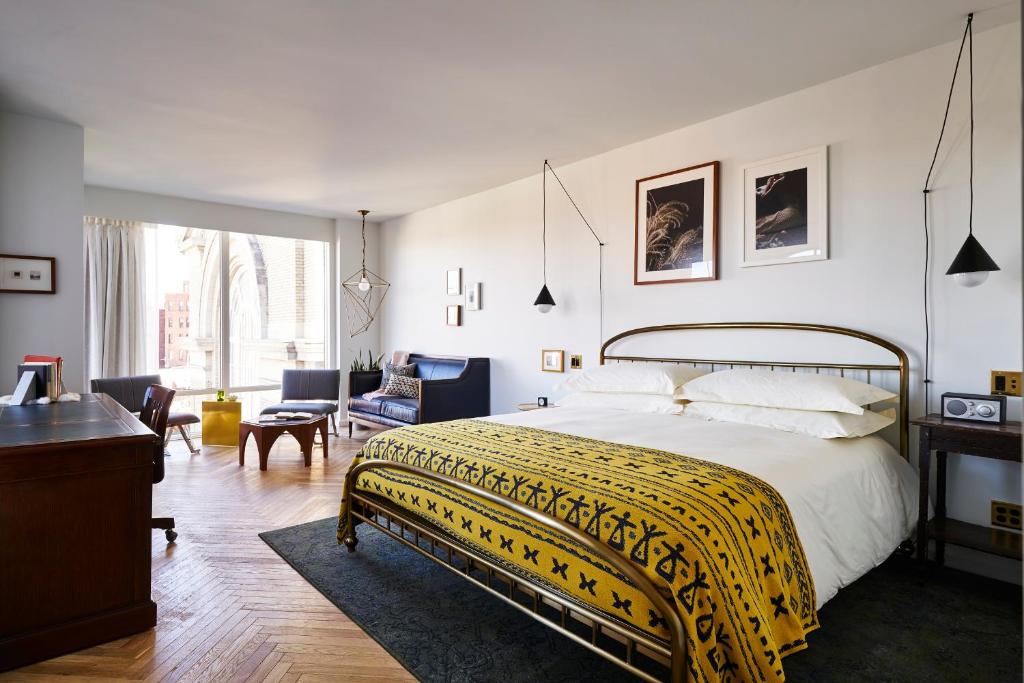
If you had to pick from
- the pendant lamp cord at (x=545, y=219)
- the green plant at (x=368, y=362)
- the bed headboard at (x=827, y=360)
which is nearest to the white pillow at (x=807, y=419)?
the bed headboard at (x=827, y=360)

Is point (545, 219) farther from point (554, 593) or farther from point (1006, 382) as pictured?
point (554, 593)

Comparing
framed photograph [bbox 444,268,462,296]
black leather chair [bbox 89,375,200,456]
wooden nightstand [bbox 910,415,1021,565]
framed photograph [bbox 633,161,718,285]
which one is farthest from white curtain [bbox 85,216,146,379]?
wooden nightstand [bbox 910,415,1021,565]

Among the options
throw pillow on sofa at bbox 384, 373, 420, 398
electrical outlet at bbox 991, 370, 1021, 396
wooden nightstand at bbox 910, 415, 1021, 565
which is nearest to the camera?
wooden nightstand at bbox 910, 415, 1021, 565

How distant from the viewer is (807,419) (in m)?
2.71

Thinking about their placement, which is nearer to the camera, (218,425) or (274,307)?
(218,425)

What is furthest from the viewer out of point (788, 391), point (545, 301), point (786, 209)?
point (545, 301)

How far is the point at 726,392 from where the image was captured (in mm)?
3090

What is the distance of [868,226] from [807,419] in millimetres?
1181

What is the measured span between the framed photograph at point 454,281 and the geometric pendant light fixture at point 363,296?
1348 mm

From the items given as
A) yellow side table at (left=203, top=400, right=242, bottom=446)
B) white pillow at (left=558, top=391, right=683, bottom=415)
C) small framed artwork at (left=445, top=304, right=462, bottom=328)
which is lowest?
yellow side table at (left=203, top=400, right=242, bottom=446)

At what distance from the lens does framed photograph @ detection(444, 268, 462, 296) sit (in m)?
5.95

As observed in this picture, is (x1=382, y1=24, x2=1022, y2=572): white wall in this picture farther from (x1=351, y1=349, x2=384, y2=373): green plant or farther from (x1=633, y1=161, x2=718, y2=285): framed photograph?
(x1=351, y1=349, x2=384, y2=373): green plant

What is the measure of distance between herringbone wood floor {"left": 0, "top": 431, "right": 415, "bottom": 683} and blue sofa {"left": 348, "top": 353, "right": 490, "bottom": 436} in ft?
4.47

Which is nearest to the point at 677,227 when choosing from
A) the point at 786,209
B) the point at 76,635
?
the point at 786,209
